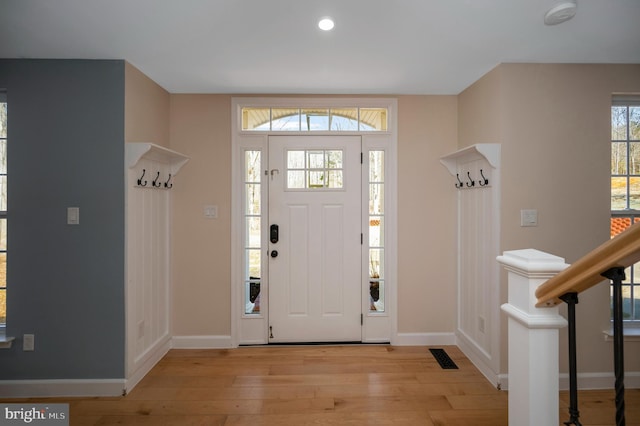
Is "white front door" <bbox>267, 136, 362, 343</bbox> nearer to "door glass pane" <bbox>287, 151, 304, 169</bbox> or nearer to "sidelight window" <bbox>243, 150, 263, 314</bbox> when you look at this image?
"door glass pane" <bbox>287, 151, 304, 169</bbox>

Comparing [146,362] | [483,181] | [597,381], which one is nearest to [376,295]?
[483,181]

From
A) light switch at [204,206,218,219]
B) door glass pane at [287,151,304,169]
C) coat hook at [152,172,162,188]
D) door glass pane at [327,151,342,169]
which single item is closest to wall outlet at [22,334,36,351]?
coat hook at [152,172,162,188]

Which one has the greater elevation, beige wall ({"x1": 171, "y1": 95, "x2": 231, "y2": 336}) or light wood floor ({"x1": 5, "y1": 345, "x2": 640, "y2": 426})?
beige wall ({"x1": 171, "y1": 95, "x2": 231, "y2": 336})

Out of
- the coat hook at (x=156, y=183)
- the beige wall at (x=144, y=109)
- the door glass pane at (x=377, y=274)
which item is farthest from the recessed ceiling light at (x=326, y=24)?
the door glass pane at (x=377, y=274)

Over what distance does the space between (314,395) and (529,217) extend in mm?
2092

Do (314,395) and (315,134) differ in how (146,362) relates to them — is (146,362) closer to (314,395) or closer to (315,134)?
(314,395)

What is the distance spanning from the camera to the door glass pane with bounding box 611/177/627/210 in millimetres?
2678

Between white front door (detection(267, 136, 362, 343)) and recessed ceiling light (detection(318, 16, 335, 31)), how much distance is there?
4.30ft

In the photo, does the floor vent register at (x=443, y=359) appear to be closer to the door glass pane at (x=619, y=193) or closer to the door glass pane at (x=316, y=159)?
the door glass pane at (x=619, y=193)

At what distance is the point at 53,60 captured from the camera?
248cm

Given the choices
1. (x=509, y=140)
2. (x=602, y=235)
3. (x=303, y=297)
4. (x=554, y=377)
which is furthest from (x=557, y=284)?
(x=303, y=297)

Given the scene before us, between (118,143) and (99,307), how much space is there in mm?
1215

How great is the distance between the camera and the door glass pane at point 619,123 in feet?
8.87

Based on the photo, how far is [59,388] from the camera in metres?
2.46
